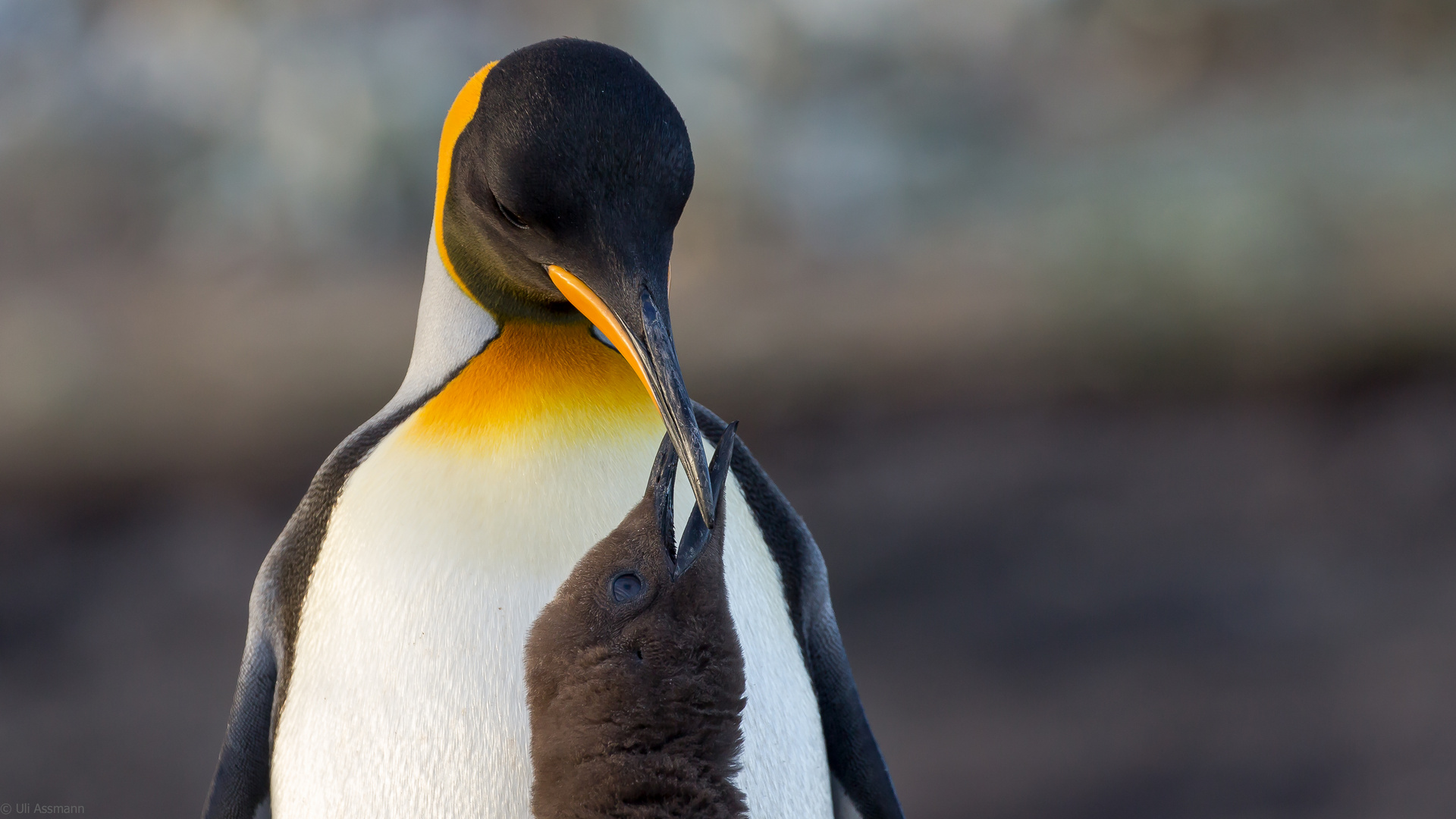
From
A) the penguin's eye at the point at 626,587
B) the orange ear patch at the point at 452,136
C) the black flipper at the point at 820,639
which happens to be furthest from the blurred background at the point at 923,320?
the penguin's eye at the point at 626,587

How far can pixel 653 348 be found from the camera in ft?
1.98

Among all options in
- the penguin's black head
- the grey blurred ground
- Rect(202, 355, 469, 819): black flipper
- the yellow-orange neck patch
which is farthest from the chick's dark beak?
the grey blurred ground

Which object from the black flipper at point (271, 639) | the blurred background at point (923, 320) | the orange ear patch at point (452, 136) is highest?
the blurred background at point (923, 320)

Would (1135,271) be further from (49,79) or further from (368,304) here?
(49,79)

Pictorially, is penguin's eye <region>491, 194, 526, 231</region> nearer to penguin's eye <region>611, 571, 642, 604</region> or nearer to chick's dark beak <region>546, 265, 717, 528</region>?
chick's dark beak <region>546, 265, 717, 528</region>

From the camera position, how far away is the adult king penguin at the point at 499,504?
0.63m

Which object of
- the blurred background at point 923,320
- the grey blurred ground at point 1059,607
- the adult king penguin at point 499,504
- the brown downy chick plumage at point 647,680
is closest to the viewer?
the brown downy chick plumage at point 647,680

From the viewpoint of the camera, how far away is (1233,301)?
3.09 m

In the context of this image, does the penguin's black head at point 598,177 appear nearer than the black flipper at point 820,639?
Yes

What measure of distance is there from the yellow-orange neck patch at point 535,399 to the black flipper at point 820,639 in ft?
0.37

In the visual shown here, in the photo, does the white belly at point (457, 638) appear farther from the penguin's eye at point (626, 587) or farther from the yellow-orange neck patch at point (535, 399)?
the penguin's eye at point (626, 587)

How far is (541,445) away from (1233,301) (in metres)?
2.89

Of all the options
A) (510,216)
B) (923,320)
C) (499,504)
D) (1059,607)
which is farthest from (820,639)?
(923,320)

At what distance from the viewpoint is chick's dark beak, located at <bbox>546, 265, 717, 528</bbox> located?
529mm
